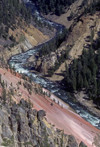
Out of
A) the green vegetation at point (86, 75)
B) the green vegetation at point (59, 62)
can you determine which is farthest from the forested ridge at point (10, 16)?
the green vegetation at point (86, 75)

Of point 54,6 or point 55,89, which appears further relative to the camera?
point 54,6

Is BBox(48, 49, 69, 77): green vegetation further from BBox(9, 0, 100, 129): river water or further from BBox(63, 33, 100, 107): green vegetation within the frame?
BBox(63, 33, 100, 107): green vegetation

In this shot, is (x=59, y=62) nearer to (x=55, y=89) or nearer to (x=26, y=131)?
(x=55, y=89)

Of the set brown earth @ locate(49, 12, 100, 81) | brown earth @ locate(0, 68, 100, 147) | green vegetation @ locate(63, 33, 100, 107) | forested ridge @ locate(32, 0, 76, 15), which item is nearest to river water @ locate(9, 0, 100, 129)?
brown earth @ locate(0, 68, 100, 147)

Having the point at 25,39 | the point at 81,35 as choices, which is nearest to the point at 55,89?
the point at 81,35

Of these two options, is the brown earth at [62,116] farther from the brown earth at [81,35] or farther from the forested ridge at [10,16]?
the forested ridge at [10,16]

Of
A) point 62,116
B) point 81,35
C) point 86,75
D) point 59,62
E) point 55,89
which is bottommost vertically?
point 62,116

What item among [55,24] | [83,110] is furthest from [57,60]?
[55,24]
